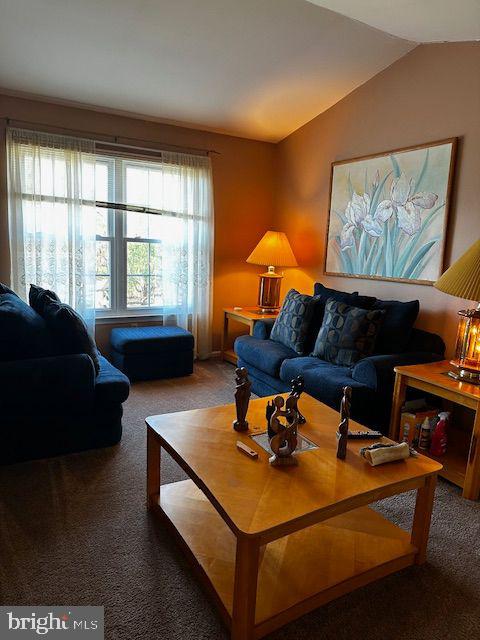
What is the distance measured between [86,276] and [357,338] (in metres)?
2.43

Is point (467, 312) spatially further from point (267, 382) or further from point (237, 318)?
point (237, 318)

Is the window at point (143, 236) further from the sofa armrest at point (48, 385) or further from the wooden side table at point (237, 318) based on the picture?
the sofa armrest at point (48, 385)

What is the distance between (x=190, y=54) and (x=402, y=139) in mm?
1735

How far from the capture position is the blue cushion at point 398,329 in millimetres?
3064

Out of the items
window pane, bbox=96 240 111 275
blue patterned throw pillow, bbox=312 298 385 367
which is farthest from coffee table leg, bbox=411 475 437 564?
window pane, bbox=96 240 111 275

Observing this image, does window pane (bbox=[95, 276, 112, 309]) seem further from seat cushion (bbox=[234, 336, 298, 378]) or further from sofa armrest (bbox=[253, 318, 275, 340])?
sofa armrest (bbox=[253, 318, 275, 340])

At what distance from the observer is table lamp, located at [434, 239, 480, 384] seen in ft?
7.44

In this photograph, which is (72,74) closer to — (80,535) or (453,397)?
(80,535)

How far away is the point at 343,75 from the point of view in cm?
352

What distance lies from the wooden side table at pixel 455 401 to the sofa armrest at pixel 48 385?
1.79m

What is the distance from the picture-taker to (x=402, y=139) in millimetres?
3371

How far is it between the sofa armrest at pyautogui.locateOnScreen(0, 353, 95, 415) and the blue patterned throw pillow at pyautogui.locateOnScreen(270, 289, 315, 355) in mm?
1660

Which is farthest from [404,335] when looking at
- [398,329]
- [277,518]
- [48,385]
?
[48,385]

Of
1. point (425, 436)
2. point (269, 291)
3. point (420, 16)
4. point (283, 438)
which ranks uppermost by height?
point (420, 16)
